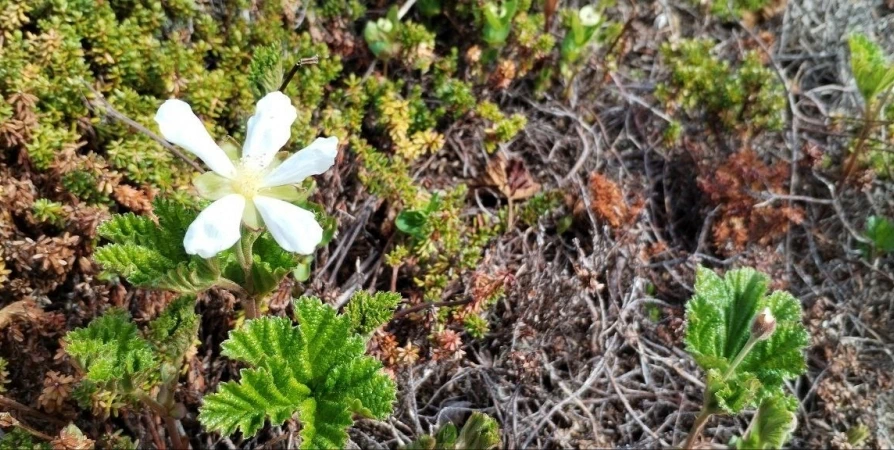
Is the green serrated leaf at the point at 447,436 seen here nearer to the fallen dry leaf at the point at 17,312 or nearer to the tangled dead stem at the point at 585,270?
the tangled dead stem at the point at 585,270

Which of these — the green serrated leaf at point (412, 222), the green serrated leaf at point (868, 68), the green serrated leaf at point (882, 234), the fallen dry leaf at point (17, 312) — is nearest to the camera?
the fallen dry leaf at point (17, 312)

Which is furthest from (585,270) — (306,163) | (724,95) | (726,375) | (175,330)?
(175,330)

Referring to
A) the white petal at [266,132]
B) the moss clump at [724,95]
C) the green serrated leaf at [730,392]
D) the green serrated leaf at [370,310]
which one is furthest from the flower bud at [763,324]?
the moss clump at [724,95]

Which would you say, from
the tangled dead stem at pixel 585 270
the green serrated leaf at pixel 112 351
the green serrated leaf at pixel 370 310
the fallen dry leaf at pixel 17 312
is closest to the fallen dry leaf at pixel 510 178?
the tangled dead stem at pixel 585 270

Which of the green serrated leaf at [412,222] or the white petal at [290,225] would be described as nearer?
the white petal at [290,225]

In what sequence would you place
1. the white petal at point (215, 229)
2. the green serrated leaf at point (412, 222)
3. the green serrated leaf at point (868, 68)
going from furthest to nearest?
1. the green serrated leaf at point (868, 68)
2. the green serrated leaf at point (412, 222)
3. the white petal at point (215, 229)

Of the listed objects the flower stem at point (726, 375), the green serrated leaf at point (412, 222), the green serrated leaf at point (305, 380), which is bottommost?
the flower stem at point (726, 375)

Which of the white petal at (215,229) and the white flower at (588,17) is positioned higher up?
the white petal at (215,229)

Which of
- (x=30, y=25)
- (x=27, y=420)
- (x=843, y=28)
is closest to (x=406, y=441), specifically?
(x=27, y=420)
